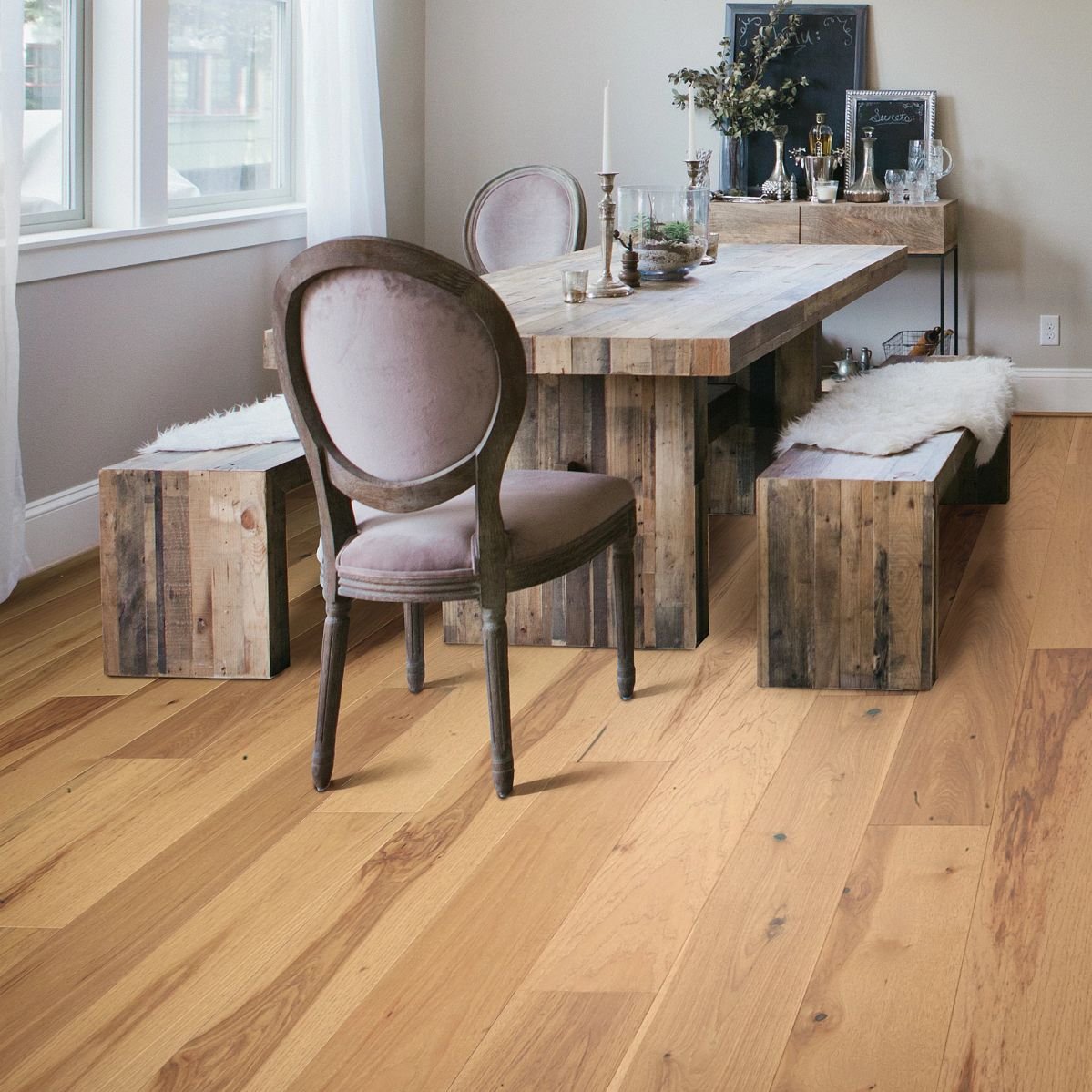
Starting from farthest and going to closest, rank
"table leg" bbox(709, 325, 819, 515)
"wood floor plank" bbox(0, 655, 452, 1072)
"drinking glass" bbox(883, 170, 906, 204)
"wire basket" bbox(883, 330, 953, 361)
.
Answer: "wire basket" bbox(883, 330, 953, 361) → "drinking glass" bbox(883, 170, 906, 204) → "table leg" bbox(709, 325, 819, 515) → "wood floor plank" bbox(0, 655, 452, 1072)

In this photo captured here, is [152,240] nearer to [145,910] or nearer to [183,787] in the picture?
[183,787]

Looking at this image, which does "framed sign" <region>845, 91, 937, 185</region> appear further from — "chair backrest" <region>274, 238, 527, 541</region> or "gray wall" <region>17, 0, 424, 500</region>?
"chair backrest" <region>274, 238, 527, 541</region>

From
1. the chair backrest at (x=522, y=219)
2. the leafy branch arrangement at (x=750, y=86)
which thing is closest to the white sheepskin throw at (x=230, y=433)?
the chair backrest at (x=522, y=219)

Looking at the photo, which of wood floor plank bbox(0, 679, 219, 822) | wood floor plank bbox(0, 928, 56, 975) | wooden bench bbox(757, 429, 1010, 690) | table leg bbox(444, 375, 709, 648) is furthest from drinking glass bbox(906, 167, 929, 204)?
wood floor plank bbox(0, 928, 56, 975)

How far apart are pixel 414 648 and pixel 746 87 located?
351cm

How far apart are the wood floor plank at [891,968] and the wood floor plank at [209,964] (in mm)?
667

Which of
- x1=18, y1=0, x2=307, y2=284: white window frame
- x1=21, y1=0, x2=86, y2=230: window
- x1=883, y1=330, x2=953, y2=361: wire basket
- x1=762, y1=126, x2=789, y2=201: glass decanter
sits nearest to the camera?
x1=21, y1=0, x2=86, y2=230: window

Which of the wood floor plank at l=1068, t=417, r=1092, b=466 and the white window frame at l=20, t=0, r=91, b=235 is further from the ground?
the white window frame at l=20, t=0, r=91, b=235

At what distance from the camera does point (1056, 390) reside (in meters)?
5.77

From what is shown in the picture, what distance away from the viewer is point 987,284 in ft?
18.9

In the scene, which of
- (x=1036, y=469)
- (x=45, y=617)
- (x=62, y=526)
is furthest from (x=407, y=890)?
(x=1036, y=469)

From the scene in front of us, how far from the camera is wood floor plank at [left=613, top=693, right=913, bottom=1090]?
1.69 meters

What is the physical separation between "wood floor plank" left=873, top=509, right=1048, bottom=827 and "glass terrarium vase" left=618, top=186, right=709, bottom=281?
3.35 feet

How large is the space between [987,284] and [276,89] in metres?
2.72
